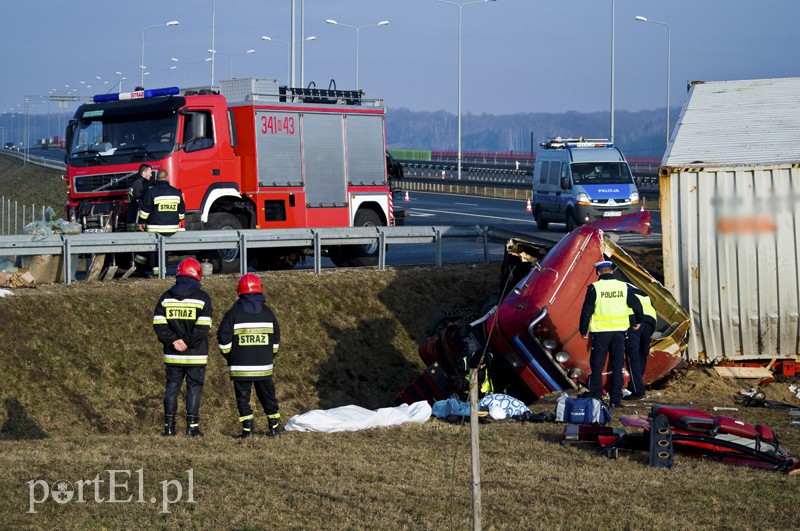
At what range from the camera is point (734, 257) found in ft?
47.1

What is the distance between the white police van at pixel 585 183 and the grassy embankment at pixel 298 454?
13019mm

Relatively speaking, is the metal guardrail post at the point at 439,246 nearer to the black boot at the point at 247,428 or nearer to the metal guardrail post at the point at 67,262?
the metal guardrail post at the point at 67,262

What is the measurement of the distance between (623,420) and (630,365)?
99.7 inches

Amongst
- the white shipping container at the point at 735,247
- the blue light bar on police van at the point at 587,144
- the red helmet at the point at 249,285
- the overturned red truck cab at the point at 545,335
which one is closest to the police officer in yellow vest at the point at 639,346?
the overturned red truck cab at the point at 545,335

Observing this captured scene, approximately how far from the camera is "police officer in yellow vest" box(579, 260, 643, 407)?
12.4m

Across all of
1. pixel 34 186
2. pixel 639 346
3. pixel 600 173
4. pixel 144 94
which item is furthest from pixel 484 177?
pixel 639 346

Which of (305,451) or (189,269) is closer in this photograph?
(305,451)

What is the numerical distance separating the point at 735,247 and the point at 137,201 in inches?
336

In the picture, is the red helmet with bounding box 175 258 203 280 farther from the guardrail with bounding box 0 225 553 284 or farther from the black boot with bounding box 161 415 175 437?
the guardrail with bounding box 0 225 553 284

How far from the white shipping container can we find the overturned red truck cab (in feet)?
2.28

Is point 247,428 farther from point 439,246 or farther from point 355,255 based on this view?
point 355,255

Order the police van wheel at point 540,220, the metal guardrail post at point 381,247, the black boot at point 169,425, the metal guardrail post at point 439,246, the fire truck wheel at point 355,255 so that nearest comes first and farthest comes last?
the black boot at point 169,425 < the metal guardrail post at point 381,247 < the metal guardrail post at point 439,246 < the fire truck wheel at point 355,255 < the police van wheel at point 540,220

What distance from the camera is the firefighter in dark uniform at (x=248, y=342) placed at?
10.6 metres
